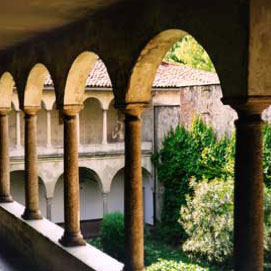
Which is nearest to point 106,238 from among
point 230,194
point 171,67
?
point 230,194

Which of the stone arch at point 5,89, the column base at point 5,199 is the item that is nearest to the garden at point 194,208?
the column base at point 5,199

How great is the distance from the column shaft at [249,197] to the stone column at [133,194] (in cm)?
212

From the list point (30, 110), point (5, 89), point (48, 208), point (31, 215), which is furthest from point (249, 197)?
point (48, 208)

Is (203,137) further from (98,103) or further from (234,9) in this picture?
(234,9)

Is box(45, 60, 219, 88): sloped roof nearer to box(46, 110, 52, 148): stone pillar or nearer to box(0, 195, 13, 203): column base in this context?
box(46, 110, 52, 148): stone pillar

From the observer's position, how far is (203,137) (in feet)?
68.2

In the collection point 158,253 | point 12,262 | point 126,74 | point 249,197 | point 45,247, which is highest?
point 126,74

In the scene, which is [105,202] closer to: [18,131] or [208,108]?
[18,131]

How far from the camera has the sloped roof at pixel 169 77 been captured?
22.1m

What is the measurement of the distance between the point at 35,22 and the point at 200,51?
1275 inches

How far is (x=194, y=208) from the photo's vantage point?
55.6 ft

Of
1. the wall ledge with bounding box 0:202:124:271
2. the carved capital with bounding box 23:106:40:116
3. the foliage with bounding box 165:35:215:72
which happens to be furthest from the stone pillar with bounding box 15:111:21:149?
the foliage with bounding box 165:35:215:72

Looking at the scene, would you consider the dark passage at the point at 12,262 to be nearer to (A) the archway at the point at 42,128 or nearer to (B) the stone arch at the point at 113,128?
(A) the archway at the point at 42,128

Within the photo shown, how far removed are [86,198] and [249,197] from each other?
21163mm
